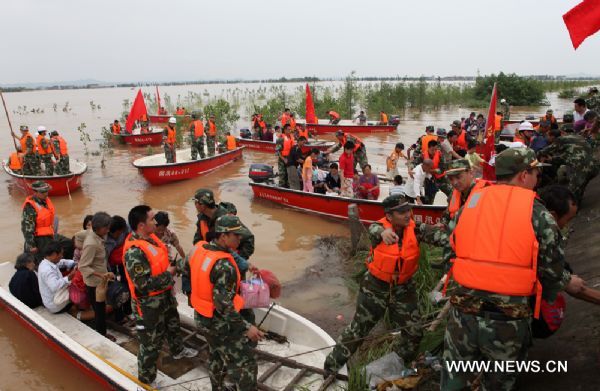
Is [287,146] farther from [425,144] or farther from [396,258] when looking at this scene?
[396,258]

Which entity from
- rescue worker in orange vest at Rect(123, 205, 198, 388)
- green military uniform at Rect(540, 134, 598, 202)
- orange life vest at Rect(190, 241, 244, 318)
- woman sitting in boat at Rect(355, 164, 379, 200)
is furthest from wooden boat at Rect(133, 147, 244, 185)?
green military uniform at Rect(540, 134, 598, 202)

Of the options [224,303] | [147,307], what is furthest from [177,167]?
[224,303]

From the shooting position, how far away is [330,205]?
890 cm

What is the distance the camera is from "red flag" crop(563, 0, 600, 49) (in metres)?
4.02

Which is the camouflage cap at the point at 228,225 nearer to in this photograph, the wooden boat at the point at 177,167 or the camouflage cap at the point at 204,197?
the camouflage cap at the point at 204,197

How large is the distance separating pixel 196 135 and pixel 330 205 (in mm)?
6196

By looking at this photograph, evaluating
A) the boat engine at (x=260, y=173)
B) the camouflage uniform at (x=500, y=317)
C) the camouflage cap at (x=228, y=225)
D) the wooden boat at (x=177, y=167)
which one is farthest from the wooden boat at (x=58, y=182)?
the camouflage uniform at (x=500, y=317)

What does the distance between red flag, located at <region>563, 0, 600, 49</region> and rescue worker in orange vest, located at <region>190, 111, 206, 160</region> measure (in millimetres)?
10470

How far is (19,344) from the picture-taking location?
5.21 meters

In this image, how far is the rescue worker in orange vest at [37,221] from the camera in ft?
18.7

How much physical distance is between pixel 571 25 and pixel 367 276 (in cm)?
328

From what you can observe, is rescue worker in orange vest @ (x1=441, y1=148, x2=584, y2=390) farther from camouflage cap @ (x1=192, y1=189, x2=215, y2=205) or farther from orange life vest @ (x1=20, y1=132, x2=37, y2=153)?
orange life vest @ (x1=20, y1=132, x2=37, y2=153)

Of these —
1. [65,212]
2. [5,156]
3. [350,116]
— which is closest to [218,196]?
[65,212]

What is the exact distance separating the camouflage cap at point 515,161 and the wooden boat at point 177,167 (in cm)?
1090
